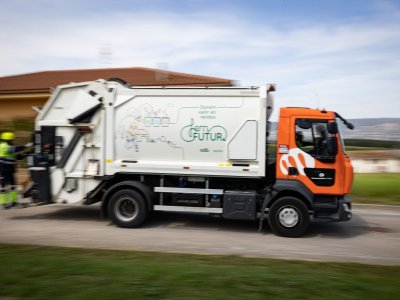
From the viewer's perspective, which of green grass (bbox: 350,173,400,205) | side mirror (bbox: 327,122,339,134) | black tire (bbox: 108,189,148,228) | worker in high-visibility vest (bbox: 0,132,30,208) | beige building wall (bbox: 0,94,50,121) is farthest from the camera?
beige building wall (bbox: 0,94,50,121)

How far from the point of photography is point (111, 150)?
9555 millimetres

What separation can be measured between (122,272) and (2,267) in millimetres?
1532

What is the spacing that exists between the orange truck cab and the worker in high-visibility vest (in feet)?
20.4

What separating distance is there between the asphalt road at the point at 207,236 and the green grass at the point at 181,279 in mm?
1256

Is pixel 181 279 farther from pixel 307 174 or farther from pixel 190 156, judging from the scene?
pixel 307 174

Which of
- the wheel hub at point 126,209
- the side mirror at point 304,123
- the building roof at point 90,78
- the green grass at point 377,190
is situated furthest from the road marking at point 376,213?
the building roof at point 90,78

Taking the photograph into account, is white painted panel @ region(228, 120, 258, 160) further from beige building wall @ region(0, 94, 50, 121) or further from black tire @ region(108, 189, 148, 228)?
beige building wall @ region(0, 94, 50, 121)

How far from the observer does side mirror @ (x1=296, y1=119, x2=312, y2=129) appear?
28.8 feet

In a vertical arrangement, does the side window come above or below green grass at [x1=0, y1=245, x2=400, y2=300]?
above

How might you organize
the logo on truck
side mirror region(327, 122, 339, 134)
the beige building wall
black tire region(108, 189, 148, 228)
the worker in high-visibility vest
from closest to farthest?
side mirror region(327, 122, 339, 134)
the logo on truck
black tire region(108, 189, 148, 228)
the worker in high-visibility vest
the beige building wall

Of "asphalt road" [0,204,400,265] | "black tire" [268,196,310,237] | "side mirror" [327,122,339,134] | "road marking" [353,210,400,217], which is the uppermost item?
"side mirror" [327,122,339,134]

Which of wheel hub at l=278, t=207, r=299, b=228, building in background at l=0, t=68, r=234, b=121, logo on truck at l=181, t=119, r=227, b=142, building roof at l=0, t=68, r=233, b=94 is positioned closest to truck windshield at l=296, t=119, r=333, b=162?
wheel hub at l=278, t=207, r=299, b=228

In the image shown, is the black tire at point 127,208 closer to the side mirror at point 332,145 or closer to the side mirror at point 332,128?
the side mirror at point 332,145

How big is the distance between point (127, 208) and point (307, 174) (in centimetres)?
402
